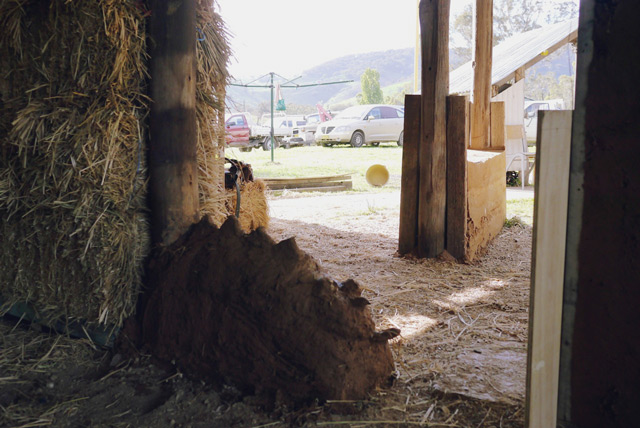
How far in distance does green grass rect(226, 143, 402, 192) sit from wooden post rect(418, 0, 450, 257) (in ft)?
17.7

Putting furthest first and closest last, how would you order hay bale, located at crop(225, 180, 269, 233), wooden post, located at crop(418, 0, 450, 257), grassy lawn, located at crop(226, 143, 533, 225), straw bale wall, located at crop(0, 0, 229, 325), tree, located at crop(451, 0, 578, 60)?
tree, located at crop(451, 0, 578, 60) → grassy lawn, located at crop(226, 143, 533, 225) → hay bale, located at crop(225, 180, 269, 233) → wooden post, located at crop(418, 0, 450, 257) → straw bale wall, located at crop(0, 0, 229, 325)

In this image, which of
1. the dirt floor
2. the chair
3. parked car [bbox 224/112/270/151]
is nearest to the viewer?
the dirt floor

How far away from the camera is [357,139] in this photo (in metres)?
21.0

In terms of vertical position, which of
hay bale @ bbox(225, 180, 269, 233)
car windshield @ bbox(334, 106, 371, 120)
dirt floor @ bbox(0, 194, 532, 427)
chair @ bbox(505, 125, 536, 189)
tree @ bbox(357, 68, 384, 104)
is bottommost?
dirt floor @ bbox(0, 194, 532, 427)

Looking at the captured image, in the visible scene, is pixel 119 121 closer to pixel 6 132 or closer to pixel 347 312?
pixel 6 132

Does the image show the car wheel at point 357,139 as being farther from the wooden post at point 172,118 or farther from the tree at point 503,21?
the wooden post at point 172,118

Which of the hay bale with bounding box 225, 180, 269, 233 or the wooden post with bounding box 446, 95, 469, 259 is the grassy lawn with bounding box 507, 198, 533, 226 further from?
the hay bale with bounding box 225, 180, 269, 233

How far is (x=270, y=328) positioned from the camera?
2395mm

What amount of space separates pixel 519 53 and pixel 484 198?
7.93 m

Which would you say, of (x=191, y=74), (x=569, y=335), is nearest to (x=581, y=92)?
(x=569, y=335)

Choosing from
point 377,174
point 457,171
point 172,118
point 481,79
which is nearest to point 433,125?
point 457,171

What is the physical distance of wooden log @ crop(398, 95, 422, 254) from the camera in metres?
4.86

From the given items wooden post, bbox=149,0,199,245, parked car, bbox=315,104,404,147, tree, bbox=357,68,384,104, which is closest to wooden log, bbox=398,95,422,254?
wooden post, bbox=149,0,199,245

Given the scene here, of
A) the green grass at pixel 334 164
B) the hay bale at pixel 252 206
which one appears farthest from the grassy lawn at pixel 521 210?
the hay bale at pixel 252 206
